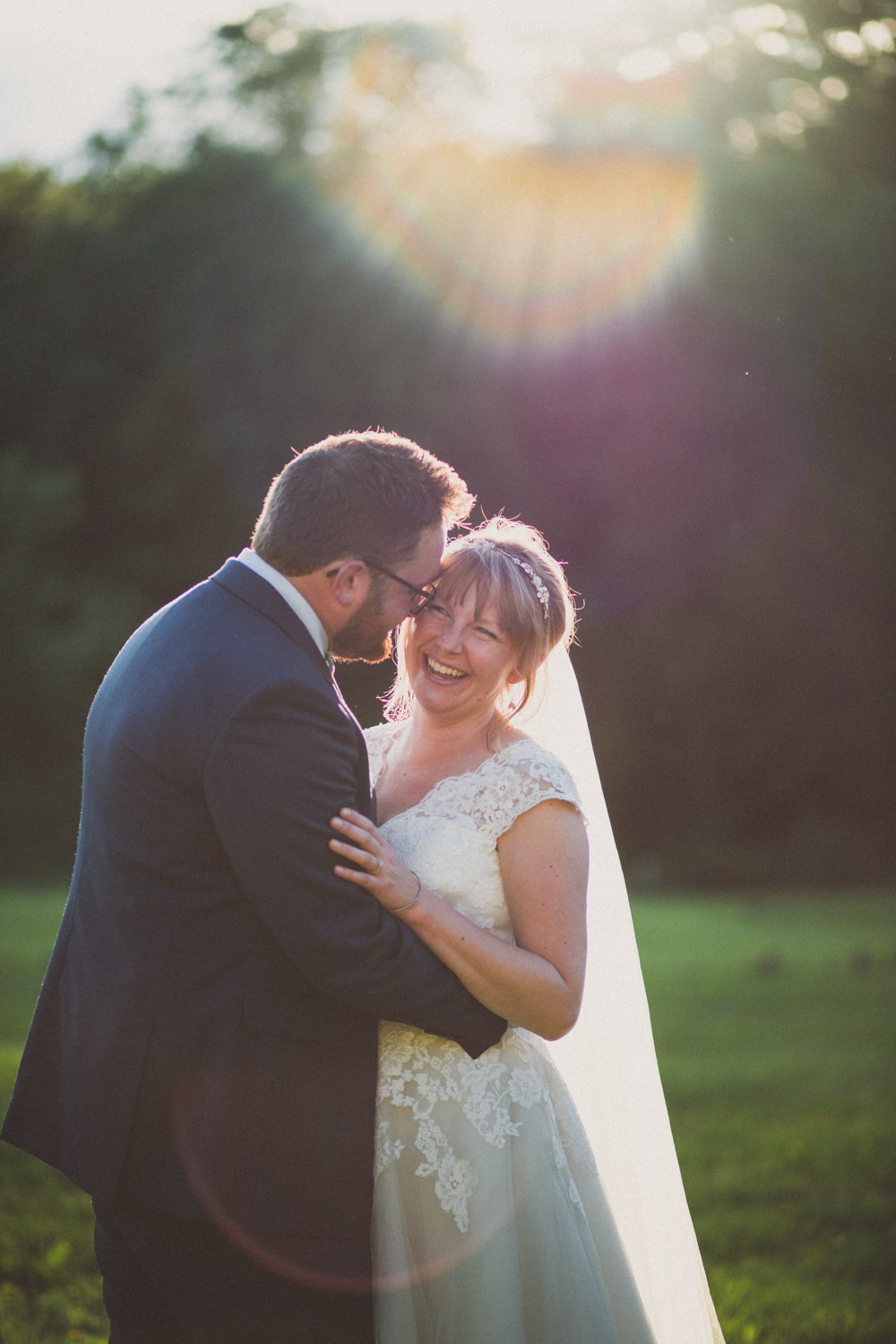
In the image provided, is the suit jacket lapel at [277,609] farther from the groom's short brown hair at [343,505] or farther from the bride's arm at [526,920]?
the bride's arm at [526,920]

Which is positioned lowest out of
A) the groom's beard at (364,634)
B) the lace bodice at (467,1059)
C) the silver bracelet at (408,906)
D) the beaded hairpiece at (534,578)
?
the lace bodice at (467,1059)

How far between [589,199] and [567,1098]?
16.8 metres

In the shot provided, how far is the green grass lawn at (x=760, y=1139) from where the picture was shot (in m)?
4.49

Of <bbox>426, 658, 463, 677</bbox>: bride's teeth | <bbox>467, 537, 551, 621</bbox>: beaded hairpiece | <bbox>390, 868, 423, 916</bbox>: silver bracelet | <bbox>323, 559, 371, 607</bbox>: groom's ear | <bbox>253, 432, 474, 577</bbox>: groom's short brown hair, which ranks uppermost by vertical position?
<bbox>253, 432, 474, 577</bbox>: groom's short brown hair

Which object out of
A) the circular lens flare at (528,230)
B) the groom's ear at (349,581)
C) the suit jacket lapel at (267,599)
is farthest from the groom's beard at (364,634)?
the circular lens flare at (528,230)

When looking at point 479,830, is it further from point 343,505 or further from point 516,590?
point 343,505

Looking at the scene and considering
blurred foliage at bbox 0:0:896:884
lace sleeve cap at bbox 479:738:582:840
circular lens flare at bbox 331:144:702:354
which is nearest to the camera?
lace sleeve cap at bbox 479:738:582:840

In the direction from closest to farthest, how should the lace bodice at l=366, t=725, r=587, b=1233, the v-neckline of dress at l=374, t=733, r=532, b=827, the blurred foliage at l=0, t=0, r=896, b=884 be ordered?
the lace bodice at l=366, t=725, r=587, b=1233, the v-neckline of dress at l=374, t=733, r=532, b=827, the blurred foliage at l=0, t=0, r=896, b=884

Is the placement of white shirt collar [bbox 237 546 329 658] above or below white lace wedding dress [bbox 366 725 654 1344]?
above

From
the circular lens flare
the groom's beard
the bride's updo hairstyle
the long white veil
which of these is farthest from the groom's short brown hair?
the circular lens flare

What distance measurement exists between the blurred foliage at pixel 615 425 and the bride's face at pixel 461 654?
15424 mm

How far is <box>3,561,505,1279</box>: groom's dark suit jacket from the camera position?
2.55 meters

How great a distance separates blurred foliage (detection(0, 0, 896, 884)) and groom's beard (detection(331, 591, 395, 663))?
52.1 feet

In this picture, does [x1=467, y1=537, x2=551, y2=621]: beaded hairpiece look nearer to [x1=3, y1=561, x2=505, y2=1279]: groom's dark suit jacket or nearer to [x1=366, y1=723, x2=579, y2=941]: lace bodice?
[x1=366, y1=723, x2=579, y2=941]: lace bodice
